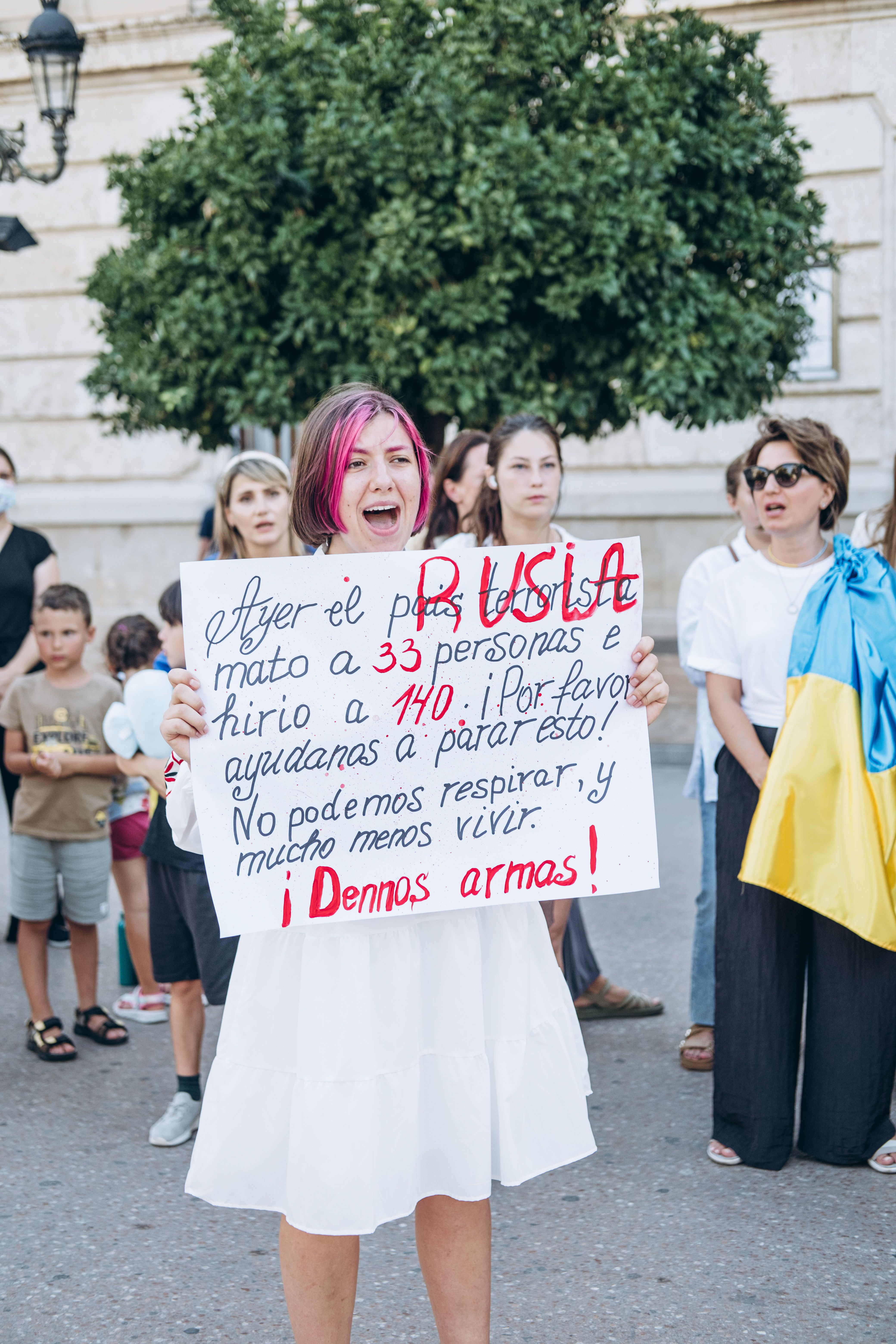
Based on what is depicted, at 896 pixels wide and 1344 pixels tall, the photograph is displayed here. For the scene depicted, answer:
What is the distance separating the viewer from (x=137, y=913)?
15.6 feet

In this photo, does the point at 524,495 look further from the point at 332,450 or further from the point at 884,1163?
the point at 884,1163

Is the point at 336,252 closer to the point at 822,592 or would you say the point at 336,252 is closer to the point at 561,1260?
the point at 822,592

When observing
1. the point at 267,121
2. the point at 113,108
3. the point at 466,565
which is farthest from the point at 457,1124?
the point at 113,108

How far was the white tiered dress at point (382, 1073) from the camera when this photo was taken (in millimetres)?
2023

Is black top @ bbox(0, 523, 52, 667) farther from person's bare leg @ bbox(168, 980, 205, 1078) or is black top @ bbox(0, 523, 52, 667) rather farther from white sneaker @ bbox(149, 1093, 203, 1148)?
white sneaker @ bbox(149, 1093, 203, 1148)

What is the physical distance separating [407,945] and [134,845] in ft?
9.79

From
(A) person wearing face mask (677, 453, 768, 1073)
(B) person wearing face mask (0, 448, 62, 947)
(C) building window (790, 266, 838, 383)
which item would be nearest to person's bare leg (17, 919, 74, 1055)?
(B) person wearing face mask (0, 448, 62, 947)

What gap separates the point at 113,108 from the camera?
1232cm

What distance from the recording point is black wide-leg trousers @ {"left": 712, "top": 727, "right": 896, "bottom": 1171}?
3.37 m

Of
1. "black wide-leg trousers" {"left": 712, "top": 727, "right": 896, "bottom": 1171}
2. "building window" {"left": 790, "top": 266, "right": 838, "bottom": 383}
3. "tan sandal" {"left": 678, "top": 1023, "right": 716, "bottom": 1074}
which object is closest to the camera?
"black wide-leg trousers" {"left": 712, "top": 727, "right": 896, "bottom": 1171}

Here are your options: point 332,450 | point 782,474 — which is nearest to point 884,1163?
point 782,474

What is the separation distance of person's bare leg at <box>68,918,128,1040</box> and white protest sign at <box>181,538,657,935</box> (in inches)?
103

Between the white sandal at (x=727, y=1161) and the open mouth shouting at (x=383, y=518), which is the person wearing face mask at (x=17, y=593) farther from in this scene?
the open mouth shouting at (x=383, y=518)

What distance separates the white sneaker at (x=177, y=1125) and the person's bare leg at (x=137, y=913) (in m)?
0.80
